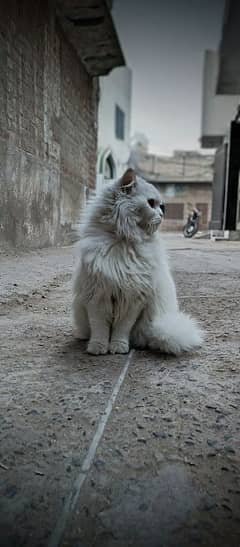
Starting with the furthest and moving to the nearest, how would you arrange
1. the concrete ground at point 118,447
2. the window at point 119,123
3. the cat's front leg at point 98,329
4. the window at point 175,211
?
the window at point 175,211, the window at point 119,123, the cat's front leg at point 98,329, the concrete ground at point 118,447

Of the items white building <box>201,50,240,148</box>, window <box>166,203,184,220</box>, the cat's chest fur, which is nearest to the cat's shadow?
the cat's chest fur

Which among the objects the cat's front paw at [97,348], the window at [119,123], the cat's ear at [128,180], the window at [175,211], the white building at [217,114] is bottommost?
the cat's front paw at [97,348]

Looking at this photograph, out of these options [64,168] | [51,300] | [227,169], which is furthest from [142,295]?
[227,169]

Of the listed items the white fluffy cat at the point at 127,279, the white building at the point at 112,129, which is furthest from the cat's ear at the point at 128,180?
the white building at the point at 112,129

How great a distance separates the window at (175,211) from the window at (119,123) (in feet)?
15.9

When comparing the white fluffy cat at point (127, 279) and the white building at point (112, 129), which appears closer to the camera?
the white fluffy cat at point (127, 279)

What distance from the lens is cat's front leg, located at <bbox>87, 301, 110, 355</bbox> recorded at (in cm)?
125

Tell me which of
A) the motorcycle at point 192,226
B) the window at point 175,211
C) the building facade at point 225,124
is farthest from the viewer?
the window at point 175,211

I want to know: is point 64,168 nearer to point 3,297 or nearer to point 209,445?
point 3,297

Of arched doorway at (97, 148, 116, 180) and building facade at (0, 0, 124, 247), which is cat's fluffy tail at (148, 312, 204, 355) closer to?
building facade at (0, 0, 124, 247)

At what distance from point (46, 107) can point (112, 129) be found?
11274 millimetres

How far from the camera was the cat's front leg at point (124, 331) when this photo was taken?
126 centimetres

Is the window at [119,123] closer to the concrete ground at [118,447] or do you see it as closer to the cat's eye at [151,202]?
the cat's eye at [151,202]

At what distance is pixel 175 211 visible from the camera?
19.3 meters
